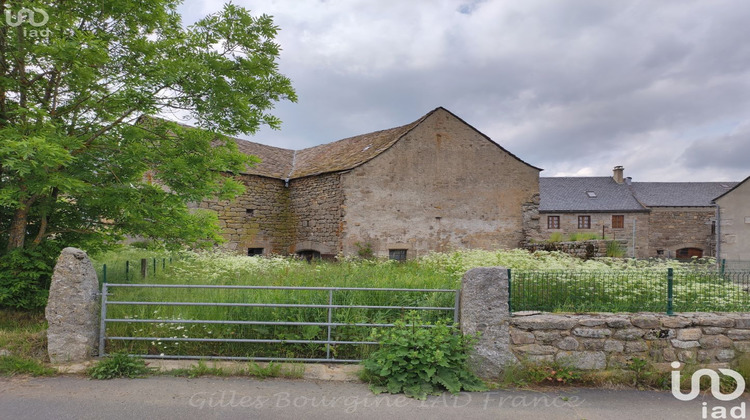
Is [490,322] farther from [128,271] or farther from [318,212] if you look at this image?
[318,212]

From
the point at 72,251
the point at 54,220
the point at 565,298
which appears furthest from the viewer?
the point at 54,220

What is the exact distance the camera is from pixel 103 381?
4.82 metres

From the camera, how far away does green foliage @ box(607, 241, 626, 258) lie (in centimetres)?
1428

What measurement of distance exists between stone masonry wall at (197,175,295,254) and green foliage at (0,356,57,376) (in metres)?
10.1

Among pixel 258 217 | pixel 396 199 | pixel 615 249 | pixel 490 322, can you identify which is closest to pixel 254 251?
pixel 258 217

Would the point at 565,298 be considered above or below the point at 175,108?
below

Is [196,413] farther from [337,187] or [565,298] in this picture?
[337,187]

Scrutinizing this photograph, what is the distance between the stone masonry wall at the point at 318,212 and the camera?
1452 centimetres

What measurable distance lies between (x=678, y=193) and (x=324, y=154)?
102 feet

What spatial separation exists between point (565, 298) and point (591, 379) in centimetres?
124

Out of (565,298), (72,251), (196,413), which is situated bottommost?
(196,413)

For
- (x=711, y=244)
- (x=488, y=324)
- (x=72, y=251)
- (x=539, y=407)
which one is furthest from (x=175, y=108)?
(x=711, y=244)

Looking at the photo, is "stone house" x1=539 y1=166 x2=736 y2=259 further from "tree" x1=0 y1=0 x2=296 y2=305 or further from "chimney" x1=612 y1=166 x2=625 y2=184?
"tree" x1=0 y1=0 x2=296 y2=305

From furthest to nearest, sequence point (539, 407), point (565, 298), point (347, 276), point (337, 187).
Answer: point (337, 187) < point (347, 276) < point (565, 298) < point (539, 407)
